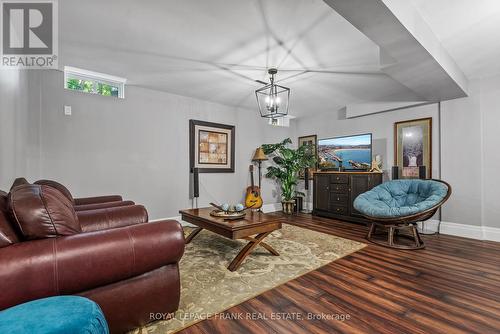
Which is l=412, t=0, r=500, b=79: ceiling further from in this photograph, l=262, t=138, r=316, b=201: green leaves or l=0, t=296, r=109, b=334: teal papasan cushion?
l=262, t=138, r=316, b=201: green leaves

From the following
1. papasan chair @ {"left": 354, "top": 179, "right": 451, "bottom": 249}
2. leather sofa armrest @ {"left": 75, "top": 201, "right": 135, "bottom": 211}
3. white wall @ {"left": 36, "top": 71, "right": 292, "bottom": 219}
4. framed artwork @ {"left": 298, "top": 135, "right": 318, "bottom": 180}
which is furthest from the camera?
framed artwork @ {"left": 298, "top": 135, "right": 318, "bottom": 180}

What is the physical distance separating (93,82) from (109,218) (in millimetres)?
2494

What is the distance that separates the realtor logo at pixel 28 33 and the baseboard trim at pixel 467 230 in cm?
562

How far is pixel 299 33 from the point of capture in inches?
90.0

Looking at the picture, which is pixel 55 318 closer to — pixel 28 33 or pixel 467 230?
pixel 28 33

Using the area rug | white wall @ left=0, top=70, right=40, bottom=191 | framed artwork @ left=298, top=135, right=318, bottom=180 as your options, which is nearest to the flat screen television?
framed artwork @ left=298, top=135, right=318, bottom=180

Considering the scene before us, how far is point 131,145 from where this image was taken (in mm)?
3816

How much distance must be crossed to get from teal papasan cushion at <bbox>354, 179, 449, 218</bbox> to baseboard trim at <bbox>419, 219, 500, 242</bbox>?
84cm

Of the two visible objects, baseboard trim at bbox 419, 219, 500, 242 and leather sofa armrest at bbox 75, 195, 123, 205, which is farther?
baseboard trim at bbox 419, 219, 500, 242

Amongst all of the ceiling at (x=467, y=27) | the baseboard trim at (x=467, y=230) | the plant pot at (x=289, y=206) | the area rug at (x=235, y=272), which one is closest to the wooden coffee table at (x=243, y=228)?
the area rug at (x=235, y=272)

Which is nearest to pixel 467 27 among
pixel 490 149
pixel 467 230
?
pixel 490 149

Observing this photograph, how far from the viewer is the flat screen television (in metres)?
4.70

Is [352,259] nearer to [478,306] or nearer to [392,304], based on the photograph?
[392,304]

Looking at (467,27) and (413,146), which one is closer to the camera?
(467,27)
